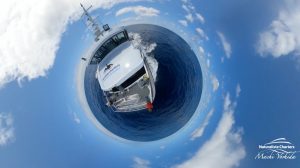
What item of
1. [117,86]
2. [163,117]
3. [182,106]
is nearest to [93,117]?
[117,86]

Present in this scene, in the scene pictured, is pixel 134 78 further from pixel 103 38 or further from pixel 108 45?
pixel 103 38

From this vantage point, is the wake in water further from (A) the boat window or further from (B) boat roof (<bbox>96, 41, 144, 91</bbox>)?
(B) boat roof (<bbox>96, 41, 144, 91</bbox>)

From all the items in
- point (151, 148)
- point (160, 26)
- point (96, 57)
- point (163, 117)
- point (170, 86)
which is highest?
point (160, 26)

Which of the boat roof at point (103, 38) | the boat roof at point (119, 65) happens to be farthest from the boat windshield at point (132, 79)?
the boat roof at point (103, 38)

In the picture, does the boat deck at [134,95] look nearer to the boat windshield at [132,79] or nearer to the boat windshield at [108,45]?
the boat windshield at [132,79]

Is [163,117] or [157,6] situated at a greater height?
[157,6]

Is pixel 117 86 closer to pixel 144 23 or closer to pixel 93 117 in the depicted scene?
pixel 93 117
